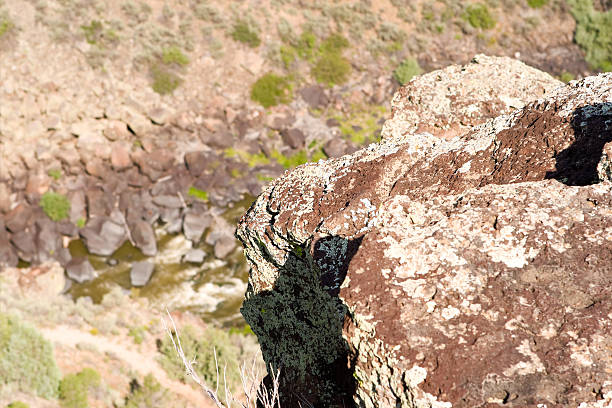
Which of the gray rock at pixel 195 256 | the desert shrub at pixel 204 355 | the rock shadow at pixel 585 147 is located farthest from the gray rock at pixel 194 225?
the rock shadow at pixel 585 147

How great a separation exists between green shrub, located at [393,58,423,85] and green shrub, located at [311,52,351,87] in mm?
2982

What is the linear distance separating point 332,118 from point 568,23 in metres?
17.3

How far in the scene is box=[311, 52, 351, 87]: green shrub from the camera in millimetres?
31875

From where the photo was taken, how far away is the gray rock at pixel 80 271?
73.5 feet

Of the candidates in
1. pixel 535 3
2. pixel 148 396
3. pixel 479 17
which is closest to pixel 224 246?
pixel 148 396

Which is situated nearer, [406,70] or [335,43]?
[406,70]

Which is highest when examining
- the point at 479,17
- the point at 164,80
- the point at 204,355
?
the point at 164,80

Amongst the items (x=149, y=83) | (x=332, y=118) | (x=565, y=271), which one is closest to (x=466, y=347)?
(x=565, y=271)

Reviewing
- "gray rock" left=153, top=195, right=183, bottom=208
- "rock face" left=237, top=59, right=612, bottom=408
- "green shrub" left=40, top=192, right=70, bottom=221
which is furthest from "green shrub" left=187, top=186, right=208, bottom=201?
"rock face" left=237, top=59, right=612, bottom=408

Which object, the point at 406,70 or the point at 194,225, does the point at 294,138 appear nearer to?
A: the point at 194,225

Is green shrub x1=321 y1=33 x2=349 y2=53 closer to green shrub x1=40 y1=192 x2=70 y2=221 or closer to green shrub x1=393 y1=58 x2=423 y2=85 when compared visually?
green shrub x1=393 y1=58 x2=423 y2=85

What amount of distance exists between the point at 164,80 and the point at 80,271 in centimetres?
1246

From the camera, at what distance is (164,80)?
98.0 ft

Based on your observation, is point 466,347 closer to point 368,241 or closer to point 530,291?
point 530,291
